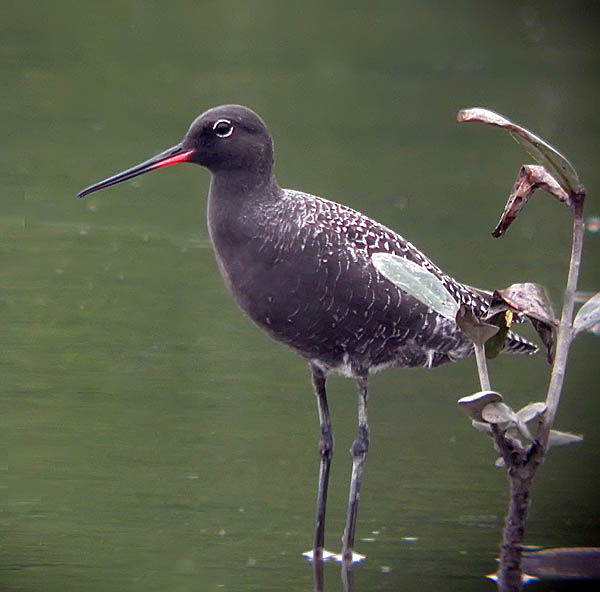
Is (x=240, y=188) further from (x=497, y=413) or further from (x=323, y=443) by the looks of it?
(x=497, y=413)

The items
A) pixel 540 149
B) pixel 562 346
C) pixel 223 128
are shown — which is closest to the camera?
pixel 540 149

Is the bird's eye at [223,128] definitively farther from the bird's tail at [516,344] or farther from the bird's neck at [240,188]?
the bird's tail at [516,344]

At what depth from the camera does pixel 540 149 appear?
3.88 metres

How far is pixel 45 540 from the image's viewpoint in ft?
14.8

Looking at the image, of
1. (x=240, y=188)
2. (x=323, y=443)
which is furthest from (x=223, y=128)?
(x=323, y=443)

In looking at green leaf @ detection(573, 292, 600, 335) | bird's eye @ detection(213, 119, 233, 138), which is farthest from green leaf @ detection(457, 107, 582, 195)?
bird's eye @ detection(213, 119, 233, 138)

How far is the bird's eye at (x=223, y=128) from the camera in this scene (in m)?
4.66

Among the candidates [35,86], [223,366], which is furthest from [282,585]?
[35,86]

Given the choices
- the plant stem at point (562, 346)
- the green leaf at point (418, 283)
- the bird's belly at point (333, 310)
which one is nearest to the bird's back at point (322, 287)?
the bird's belly at point (333, 310)

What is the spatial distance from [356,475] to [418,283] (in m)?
0.84

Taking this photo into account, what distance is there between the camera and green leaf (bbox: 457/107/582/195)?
3871 mm

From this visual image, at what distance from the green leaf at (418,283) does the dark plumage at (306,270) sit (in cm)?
42

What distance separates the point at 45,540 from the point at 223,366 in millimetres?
1792

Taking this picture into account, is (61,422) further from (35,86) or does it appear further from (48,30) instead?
(48,30)
